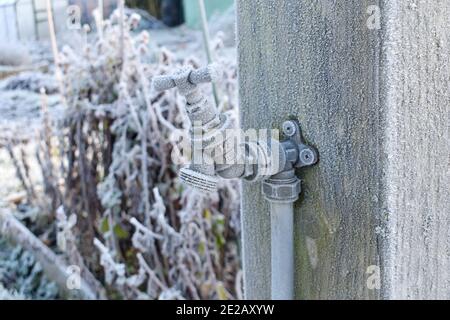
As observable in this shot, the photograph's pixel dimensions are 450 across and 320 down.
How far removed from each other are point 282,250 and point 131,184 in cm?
98

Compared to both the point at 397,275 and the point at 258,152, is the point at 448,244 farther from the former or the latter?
the point at 258,152

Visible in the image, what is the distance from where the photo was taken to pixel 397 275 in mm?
901

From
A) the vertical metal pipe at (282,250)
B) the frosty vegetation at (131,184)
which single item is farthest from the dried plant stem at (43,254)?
the vertical metal pipe at (282,250)

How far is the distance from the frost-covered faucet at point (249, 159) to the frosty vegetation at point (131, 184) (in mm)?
699

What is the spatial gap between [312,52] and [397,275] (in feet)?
1.19

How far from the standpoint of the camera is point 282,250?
1.00 m

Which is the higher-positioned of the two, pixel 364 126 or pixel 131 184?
pixel 364 126

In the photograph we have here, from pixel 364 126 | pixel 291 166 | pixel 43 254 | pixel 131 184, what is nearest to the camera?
pixel 364 126

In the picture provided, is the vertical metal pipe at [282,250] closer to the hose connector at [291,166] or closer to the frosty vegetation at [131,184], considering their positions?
the hose connector at [291,166]

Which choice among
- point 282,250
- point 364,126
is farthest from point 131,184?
point 364,126

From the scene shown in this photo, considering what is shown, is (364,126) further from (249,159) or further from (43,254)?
(43,254)

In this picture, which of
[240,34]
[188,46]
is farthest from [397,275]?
[188,46]

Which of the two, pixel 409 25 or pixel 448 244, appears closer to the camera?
pixel 409 25

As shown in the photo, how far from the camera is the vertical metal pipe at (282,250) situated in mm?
978
